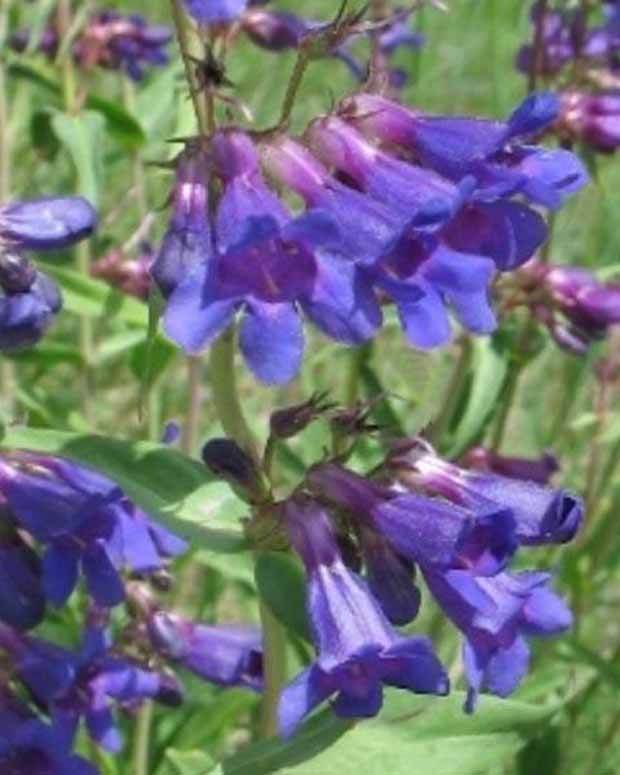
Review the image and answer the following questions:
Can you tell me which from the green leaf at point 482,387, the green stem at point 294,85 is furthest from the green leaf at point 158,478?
the green leaf at point 482,387

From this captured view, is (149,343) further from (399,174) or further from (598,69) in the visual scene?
(598,69)

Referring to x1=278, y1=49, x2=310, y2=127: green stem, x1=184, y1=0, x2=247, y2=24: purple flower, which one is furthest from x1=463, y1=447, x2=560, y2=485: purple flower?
x1=184, y1=0, x2=247, y2=24: purple flower

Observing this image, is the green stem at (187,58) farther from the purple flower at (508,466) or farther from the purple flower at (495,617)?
the purple flower at (508,466)

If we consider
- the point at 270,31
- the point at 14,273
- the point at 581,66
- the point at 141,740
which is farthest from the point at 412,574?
the point at 270,31

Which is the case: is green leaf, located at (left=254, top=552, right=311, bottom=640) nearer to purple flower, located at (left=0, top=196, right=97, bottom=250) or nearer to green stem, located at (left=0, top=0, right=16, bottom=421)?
purple flower, located at (left=0, top=196, right=97, bottom=250)

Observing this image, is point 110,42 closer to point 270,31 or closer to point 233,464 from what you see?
point 270,31

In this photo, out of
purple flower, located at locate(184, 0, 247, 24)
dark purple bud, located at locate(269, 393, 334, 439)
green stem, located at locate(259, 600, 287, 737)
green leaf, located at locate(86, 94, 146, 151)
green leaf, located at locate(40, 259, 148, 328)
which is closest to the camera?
purple flower, located at locate(184, 0, 247, 24)
